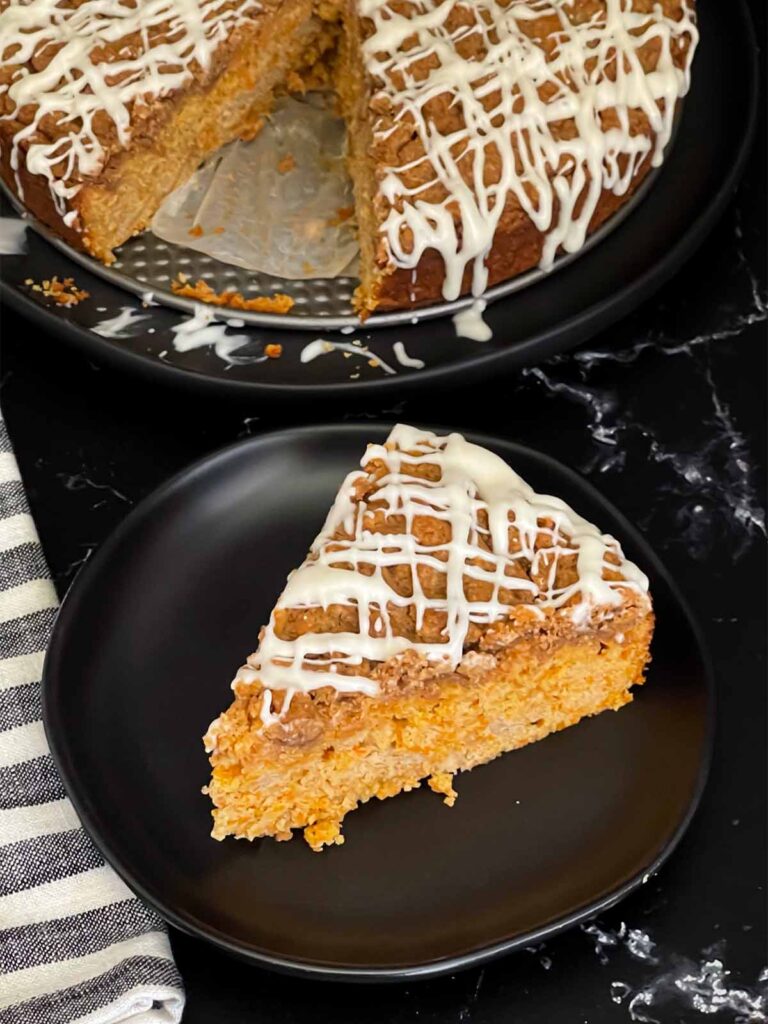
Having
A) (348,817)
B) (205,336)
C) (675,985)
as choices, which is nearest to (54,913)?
(348,817)

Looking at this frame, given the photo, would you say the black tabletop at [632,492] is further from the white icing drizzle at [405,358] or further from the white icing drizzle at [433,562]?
the white icing drizzle at [433,562]

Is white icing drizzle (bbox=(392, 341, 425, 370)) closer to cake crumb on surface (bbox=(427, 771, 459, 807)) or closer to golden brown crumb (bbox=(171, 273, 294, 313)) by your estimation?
golden brown crumb (bbox=(171, 273, 294, 313))

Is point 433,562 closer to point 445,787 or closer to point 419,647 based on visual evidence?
point 419,647

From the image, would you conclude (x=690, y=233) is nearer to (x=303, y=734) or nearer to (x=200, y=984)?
(x=303, y=734)

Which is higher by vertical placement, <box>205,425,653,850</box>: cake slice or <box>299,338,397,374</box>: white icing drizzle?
<box>299,338,397,374</box>: white icing drizzle

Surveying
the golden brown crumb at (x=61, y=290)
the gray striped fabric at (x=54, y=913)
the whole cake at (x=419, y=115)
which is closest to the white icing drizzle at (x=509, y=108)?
the whole cake at (x=419, y=115)

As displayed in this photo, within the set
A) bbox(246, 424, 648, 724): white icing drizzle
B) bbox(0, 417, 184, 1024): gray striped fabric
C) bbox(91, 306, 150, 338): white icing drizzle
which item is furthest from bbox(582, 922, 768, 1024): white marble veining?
bbox(91, 306, 150, 338): white icing drizzle
